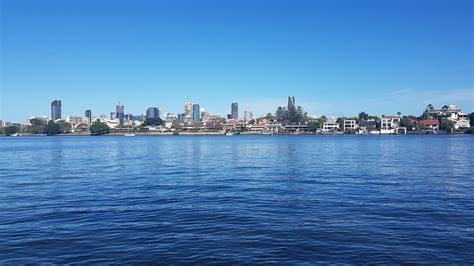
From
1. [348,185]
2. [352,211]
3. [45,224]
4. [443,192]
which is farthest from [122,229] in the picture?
[443,192]

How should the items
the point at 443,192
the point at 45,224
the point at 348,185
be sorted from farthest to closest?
1. the point at 348,185
2. the point at 443,192
3. the point at 45,224

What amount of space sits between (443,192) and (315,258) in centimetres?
1559

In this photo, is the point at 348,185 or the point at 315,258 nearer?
the point at 315,258

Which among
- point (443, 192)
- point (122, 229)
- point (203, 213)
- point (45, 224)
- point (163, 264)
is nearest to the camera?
point (163, 264)

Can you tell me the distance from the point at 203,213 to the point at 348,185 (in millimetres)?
12636

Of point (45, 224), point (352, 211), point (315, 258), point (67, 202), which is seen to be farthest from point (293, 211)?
point (67, 202)

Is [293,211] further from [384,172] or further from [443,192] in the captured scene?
[384,172]

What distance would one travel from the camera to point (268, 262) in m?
11.3

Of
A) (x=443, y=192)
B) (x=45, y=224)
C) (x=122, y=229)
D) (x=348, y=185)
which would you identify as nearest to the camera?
(x=122, y=229)

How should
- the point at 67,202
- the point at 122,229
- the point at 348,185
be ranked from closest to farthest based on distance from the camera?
the point at 122,229, the point at 67,202, the point at 348,185

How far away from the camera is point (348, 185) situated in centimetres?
2666

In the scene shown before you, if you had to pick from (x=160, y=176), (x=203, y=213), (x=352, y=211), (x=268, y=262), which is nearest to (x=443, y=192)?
(x=352, y=211)

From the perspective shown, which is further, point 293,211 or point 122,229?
point 293,211

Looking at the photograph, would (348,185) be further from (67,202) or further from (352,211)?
(67,202)
